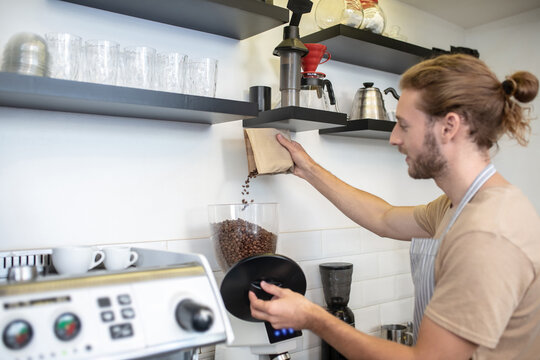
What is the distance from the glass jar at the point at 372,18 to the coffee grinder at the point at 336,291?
943 mm

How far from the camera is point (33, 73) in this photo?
1.14 m

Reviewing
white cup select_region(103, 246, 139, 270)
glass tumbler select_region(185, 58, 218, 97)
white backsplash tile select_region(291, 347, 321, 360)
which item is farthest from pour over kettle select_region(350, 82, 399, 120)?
white cup select_region(103, 246, 139, 270)

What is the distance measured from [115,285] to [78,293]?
6 centimetres

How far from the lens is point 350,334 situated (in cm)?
127

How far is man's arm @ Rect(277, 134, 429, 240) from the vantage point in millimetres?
1752

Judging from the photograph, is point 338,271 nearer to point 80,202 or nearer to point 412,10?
point 80,202

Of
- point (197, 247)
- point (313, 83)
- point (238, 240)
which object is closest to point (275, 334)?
point (238, 240)

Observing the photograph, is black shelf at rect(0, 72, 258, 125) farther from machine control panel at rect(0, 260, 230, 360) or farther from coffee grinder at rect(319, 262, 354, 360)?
coffee grinder at rect(319, 262, 354, 360)

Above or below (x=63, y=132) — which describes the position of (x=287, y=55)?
above

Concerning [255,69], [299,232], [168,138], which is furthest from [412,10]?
[168,138]

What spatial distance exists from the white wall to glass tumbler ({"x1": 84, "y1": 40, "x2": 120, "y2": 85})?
0.22 meters

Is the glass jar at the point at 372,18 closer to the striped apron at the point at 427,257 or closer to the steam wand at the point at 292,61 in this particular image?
the steam wand at the point at 292,61

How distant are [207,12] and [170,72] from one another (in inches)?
10.1

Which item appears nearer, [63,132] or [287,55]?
[63,132]
